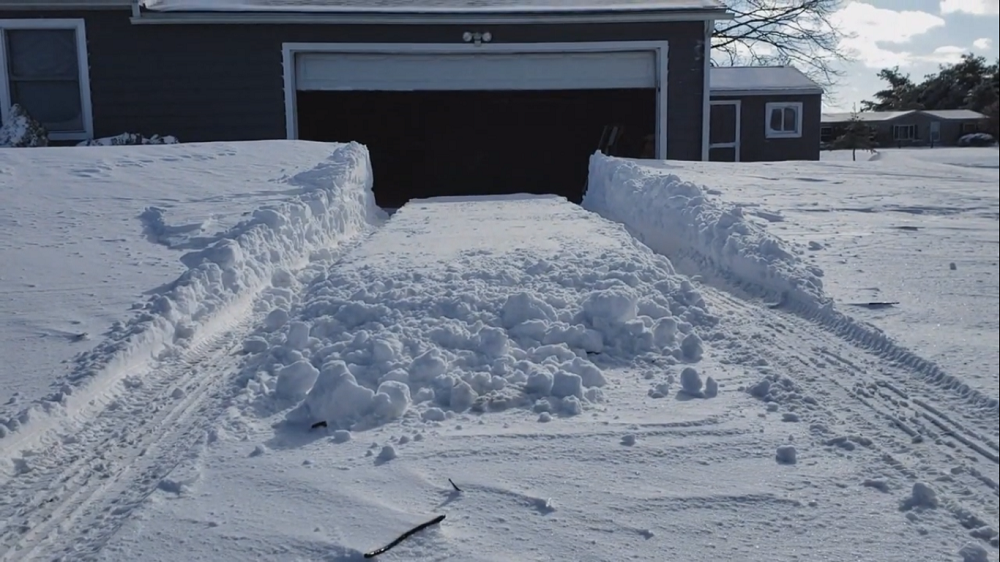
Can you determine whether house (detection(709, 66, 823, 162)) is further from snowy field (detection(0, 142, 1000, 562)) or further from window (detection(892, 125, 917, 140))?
snowy field (detection(0, 142, 1000, 562))

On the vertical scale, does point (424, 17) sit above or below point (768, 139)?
above

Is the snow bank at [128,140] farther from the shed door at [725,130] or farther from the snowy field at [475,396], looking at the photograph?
the shed door at [725,130]

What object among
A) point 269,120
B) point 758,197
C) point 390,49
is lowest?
point 758,197

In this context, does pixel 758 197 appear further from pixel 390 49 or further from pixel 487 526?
pixel 390 49

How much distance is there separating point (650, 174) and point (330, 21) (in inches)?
269

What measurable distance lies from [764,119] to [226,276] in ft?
69.6

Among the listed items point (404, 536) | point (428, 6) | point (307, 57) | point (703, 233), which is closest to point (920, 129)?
point (703, 233)

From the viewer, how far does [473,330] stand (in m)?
5.19

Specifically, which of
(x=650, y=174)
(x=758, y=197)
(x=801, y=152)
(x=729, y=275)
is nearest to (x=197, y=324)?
(x=729, y=275)

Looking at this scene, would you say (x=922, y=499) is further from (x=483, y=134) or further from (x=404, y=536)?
(x=483, y=134)

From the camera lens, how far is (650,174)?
10.7m

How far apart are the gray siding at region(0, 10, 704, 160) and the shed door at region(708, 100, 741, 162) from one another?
9.43 meters

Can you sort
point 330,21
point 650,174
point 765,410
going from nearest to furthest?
point 765,410 → point 650,174 → point 330,21

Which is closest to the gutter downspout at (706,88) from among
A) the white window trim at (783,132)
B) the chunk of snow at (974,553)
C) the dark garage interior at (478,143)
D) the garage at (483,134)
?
the garage at (483,134)
